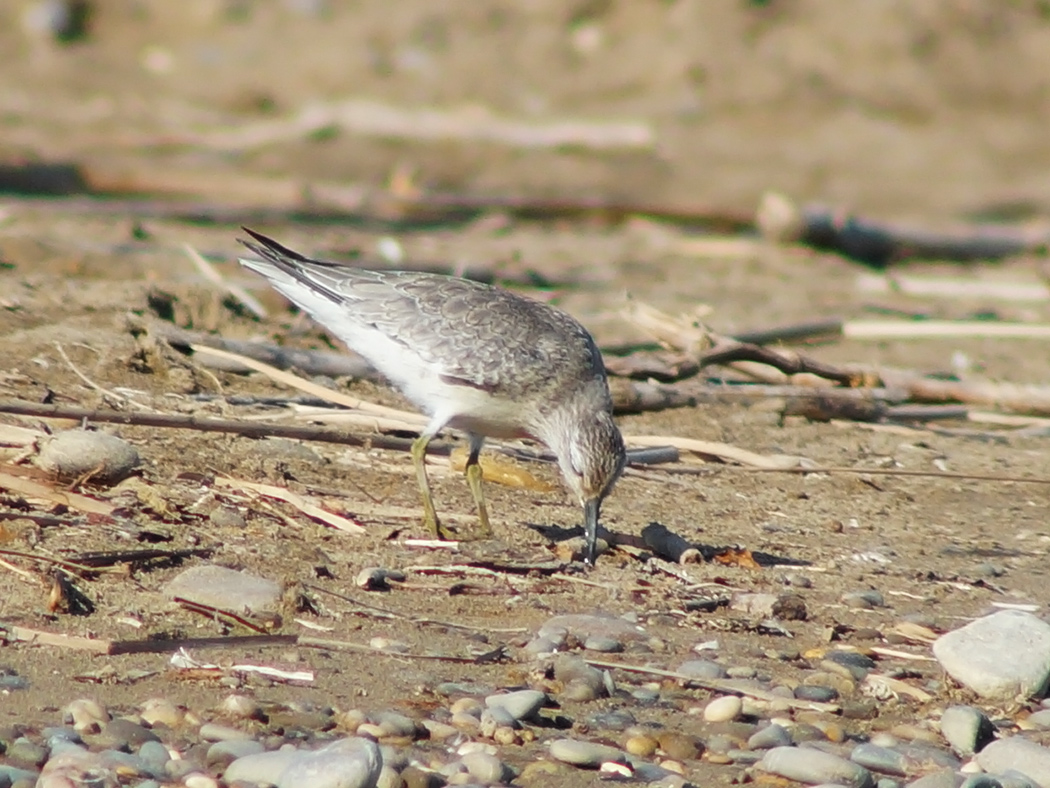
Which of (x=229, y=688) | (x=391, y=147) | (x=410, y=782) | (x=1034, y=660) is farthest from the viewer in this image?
(x=391, y=147)

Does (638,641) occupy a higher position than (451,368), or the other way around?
(451,368)

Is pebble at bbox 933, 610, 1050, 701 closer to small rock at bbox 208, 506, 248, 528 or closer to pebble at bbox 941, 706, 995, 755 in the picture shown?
pebble at bbox 941, 706, 995, 755

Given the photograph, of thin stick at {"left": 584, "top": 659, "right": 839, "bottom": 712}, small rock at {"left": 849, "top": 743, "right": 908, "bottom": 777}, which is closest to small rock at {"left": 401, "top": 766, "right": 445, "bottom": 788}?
thin stick at {"left": 584, "top": 659, "right": 839, "bottom": 712}

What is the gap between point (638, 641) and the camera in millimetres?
5230

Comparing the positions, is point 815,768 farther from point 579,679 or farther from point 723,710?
point 579,679

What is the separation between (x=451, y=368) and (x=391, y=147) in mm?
10339

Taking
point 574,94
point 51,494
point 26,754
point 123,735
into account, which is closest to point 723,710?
point 123,735

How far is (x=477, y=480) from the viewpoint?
21.0ft

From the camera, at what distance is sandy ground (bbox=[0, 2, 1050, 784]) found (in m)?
5.37

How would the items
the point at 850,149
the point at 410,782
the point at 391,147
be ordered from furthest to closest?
the point at 850,149 → the point at 391,147 → the point at 410,782

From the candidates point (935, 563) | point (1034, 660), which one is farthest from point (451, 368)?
point (1034, 660)

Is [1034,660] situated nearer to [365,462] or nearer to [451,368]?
[451,368]

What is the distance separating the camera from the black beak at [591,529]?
5922mm

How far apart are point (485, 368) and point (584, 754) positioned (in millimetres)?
2423
